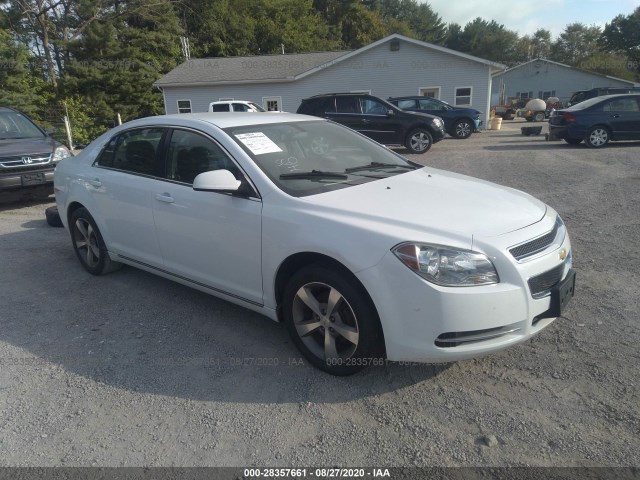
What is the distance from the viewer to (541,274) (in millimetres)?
2725

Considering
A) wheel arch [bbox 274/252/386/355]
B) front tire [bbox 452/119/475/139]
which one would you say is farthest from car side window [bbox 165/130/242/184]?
front tire [bbox 452/119/475/139]

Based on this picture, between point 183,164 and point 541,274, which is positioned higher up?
point 183,164

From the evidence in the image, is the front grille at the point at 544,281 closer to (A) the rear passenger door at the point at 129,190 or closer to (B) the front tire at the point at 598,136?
(A) the rear passenger door at the point at 129,190

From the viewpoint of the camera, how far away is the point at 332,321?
116 inches

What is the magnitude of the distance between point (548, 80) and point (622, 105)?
132 ft

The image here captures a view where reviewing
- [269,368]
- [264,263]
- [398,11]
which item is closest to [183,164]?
[264,263]

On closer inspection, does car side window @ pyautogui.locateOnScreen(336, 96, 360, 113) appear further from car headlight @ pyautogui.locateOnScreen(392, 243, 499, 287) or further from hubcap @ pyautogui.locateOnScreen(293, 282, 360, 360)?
car headlight @ pyautogui.locateOnScreen(392, 243, 499, 287)

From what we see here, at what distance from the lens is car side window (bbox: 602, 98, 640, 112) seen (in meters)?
13.9

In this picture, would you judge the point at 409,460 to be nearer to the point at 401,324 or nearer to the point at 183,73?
the point at 401,324

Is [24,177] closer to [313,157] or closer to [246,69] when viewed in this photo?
[313,157]

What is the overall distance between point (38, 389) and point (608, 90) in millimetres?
29594

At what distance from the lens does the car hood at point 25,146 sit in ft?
26.3

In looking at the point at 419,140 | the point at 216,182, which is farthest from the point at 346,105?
the point at 216,182

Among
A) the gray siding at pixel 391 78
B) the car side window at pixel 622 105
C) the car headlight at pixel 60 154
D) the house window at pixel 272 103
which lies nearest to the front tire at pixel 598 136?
the car side window at pixel 622 105
